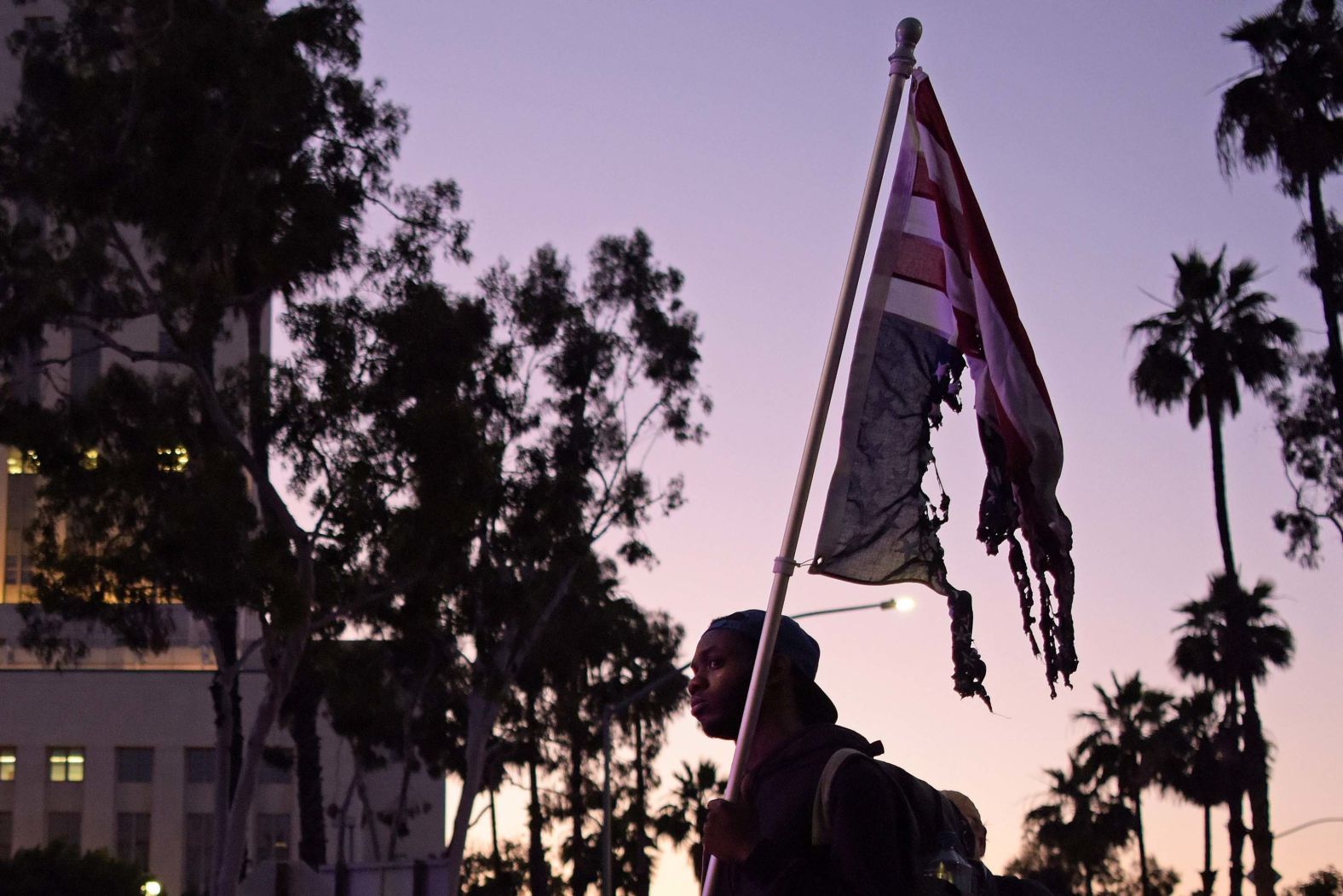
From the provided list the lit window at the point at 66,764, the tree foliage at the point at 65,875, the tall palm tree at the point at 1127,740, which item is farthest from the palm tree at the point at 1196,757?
the lit window at the point at 66,764

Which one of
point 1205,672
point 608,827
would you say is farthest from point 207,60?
point 1205,672

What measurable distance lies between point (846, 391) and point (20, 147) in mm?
22860

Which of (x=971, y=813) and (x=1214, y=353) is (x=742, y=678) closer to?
(x=971, y=813)

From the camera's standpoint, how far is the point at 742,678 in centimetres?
419

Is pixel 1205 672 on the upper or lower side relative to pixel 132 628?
upper

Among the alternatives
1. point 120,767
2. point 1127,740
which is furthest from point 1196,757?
point 120,767

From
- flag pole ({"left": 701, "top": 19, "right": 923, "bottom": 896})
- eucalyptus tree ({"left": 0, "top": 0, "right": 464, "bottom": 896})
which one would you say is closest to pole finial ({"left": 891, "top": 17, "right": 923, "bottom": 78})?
flag pole ({"left": 701, "top": 19, "right": 923, "bottom": 896})

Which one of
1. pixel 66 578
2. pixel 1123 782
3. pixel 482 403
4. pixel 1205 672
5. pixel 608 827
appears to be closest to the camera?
pixel 66 578

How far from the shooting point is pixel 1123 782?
46.7m

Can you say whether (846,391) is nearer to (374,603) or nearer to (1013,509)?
(1013,509)

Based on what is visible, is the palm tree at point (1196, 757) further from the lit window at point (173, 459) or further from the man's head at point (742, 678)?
the man's head at point (742, 678)

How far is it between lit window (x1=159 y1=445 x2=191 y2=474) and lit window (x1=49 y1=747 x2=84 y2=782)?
40.3 m

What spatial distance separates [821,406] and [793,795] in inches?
39.6

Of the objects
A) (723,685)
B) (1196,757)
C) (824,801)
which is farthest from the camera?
(1196,757)
